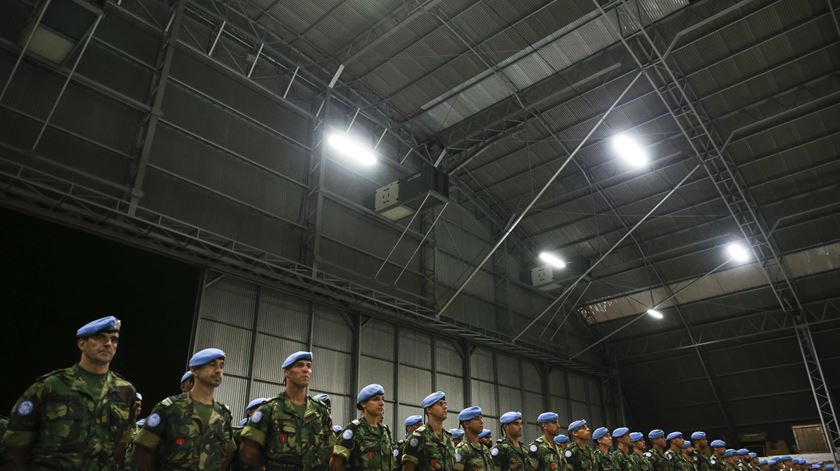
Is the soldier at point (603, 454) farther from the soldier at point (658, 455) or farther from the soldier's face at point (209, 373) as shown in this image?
the soldier's face at point (209, 373)

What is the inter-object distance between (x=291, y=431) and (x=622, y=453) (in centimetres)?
634

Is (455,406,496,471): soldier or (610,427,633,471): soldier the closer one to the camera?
→ (455,406,496,471): soldier

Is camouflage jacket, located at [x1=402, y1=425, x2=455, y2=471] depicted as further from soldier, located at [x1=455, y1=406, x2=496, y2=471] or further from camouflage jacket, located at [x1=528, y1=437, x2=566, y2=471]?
camouflage jacket, located at [x1=528, y1=437, x2=566, y2=471]

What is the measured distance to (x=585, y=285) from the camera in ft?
75.4

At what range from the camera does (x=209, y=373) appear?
3.89 m

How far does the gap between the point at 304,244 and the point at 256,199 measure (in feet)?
5.28

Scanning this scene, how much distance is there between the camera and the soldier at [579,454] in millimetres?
7578

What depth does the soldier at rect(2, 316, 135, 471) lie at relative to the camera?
3311 millimetres

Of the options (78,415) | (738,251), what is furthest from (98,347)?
(738,251)

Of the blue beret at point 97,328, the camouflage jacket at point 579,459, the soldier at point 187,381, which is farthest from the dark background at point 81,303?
the camouflage jacket at point 579,459

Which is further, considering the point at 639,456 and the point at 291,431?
the point at 639,456

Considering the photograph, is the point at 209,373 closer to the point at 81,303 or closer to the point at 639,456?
the point at 639,456

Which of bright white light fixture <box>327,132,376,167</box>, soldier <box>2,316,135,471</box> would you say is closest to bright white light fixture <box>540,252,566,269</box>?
bright white light fixture <box>327,132,376,167</box>

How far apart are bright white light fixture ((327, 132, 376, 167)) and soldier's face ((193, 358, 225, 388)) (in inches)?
477
